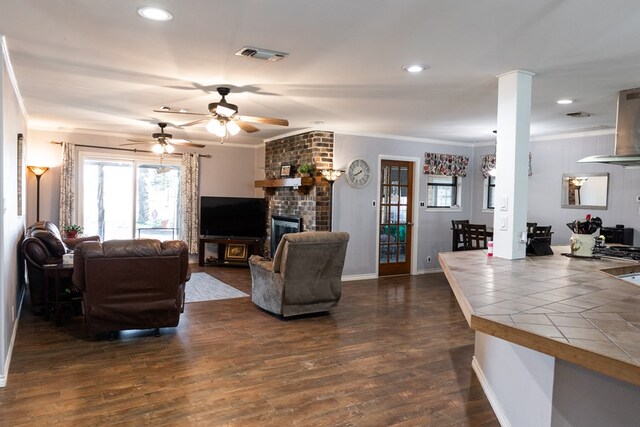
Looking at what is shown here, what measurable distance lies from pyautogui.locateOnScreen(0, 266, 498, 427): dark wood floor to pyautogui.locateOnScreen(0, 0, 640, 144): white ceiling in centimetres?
247

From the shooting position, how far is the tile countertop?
1499mm

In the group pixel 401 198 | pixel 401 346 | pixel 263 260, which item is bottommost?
pixel 401 346

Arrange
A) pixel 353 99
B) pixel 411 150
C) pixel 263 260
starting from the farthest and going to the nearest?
pixel 411 150 < pixel 263 260 < pixel 353 99

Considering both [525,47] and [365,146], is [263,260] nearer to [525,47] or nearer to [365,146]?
[365,146]

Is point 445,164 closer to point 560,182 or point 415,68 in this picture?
point 560,182

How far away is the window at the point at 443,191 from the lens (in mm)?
8242

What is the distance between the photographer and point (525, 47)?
118 inches

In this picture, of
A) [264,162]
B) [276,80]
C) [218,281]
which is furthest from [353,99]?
[264,162]

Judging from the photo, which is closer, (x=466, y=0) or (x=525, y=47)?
(x=466, y=0)

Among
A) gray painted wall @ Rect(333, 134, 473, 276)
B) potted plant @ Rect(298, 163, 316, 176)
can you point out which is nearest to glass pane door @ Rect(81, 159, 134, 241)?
potted plant @ Rect(298, 163, 316, 176)

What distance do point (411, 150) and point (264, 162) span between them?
299cm

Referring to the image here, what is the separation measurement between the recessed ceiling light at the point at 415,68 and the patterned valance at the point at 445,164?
4.48 metres

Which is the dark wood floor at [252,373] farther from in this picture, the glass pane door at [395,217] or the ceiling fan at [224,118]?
the glass pane door at [395,217]

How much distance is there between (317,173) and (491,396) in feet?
14.3
